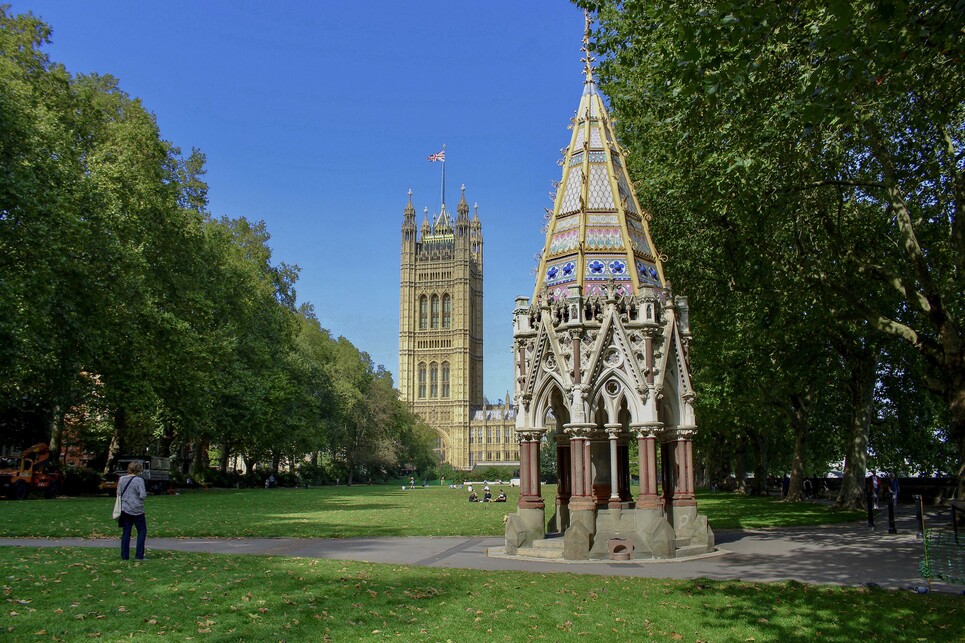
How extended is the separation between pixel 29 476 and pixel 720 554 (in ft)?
109

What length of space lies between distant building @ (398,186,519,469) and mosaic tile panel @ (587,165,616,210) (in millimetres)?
165319

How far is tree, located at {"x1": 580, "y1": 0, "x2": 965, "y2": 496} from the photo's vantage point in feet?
33.2

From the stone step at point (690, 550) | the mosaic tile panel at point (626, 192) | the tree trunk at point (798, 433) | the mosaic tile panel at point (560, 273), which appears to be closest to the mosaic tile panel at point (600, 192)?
the mosaic tile panel at point (626, 192)

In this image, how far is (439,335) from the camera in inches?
7323

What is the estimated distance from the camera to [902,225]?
60.8 ft

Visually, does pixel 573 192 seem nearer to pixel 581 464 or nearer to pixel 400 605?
pixel 581 464

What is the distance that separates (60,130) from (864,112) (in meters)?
28.2

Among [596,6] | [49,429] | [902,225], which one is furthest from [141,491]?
[49,429]

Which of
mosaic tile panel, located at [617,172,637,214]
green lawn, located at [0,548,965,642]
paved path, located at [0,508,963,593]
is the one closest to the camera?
green lawn, located at [0,548,965,642]

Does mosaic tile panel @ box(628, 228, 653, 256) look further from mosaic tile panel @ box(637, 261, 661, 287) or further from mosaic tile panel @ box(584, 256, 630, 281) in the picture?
mosaic tile panel @ box(584, 256, 630, 281)

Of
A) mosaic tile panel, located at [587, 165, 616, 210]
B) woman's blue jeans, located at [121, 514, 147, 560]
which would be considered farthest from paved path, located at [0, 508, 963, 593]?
mosaic tile panel, located at [587, 165, 616, 210]

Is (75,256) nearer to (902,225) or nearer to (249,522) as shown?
(249,522)

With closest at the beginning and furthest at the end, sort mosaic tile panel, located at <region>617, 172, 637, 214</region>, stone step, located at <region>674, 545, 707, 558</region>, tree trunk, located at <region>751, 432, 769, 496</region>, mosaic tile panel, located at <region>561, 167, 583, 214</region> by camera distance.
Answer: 1. stone step, located at <region>674, 545, 707, 558</region>
2. mosaic tile panel, located at <region>561, 167, 583, 214</region>
3. mosaic tile panel, located at <region>617, 172, 637, 214</region>
4. tree trunk, located at <region>751, 432, 769, 496</region>

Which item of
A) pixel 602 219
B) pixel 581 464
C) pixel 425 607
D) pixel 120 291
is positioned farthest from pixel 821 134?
pixel 120 291
